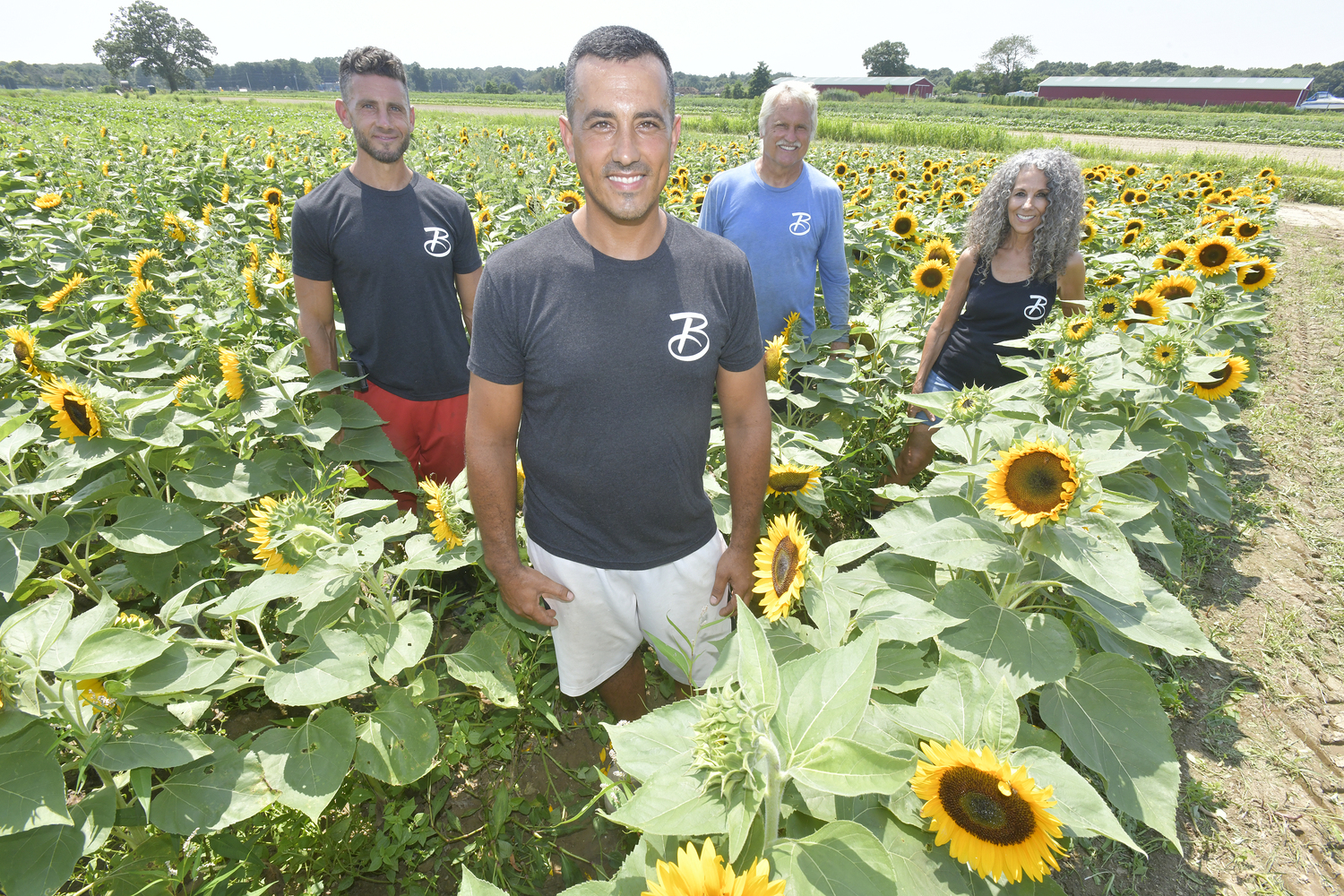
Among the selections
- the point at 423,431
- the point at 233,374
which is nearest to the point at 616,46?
the point at 233,374

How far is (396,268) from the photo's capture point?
9.89ft

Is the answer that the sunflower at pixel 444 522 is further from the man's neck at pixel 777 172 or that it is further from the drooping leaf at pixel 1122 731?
the man's neck at pixel 777 172

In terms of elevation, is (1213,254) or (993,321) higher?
(1213,254)

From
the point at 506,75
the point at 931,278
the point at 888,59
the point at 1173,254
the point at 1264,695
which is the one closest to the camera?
the point at 1264,695

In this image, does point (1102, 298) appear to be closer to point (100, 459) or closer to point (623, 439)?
point (623, 439)

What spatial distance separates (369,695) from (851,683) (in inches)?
91.2

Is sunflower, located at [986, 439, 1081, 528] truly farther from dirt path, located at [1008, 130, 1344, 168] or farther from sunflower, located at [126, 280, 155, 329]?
dirt path, located at [1008, 130, 1344, 168]

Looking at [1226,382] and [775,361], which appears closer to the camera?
[1226,382]

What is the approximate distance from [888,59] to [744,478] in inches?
4311

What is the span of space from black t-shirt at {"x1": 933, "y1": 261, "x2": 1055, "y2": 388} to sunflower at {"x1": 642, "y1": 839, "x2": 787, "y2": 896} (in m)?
3.22

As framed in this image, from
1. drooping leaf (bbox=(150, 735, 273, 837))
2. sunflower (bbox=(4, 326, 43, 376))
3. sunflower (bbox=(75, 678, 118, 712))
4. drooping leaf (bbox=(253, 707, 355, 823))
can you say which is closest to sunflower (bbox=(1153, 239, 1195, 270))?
drooping leaf (bbox=(253, 707, 355, 823))

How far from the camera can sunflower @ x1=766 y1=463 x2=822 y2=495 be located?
253cm

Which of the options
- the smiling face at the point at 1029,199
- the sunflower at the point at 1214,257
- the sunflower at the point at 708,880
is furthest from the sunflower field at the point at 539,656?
the smiling face at the point at 1029,199

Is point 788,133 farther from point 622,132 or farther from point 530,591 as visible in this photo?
point 530,591
